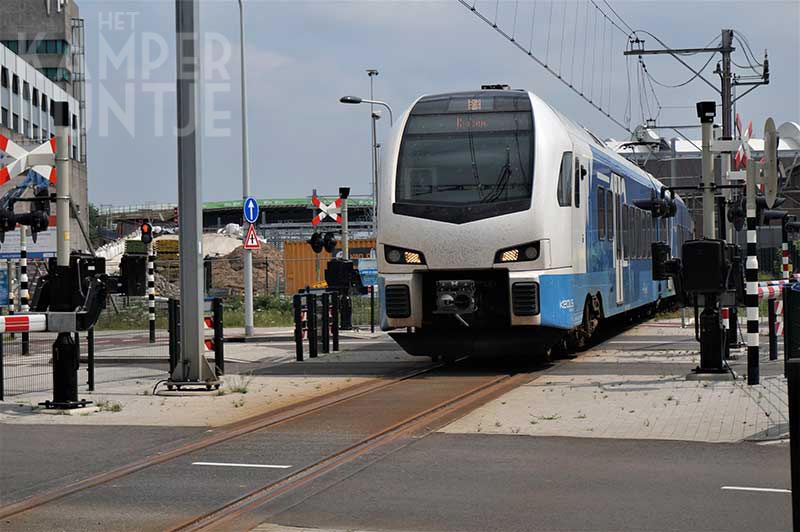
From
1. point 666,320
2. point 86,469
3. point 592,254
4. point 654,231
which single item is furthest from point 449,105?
point 666,320

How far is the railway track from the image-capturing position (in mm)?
7418

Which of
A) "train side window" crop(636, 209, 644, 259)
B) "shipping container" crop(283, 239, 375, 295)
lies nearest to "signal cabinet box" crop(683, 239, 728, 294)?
"train side window" crop(636, 209, 644, 259)

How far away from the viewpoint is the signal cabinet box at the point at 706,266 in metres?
14.6

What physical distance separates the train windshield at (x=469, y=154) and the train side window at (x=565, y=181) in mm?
666

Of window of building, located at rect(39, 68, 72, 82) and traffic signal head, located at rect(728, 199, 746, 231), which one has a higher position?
window of building, located at rect(39, 68, 72, 82)

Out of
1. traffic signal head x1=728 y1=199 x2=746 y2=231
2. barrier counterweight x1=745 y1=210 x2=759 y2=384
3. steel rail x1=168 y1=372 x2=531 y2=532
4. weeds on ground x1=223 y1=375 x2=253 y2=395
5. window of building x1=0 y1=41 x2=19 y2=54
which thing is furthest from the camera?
window of building x1=0 y1=41 x2=19 y2=54

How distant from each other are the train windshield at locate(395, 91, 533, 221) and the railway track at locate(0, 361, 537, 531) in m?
2.55

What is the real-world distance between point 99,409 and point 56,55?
2972 inches

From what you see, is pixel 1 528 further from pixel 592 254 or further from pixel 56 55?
pixel 56 55

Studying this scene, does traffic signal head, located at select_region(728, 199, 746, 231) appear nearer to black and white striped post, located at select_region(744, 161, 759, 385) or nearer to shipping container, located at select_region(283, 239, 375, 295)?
black and white striped post, located at select_region(744, 161, 759, 385)

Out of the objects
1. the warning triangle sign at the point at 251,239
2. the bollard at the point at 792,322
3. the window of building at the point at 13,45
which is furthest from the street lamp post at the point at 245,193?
the window of building at the point at 13,45

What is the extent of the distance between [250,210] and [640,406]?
644 inches

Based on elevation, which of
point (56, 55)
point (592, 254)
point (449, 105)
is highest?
point (56, 55)

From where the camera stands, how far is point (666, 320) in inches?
1282
